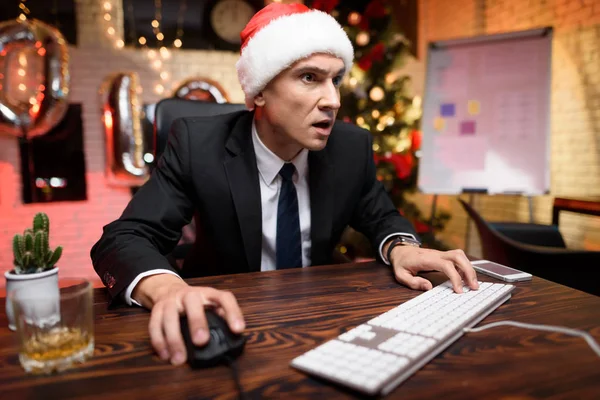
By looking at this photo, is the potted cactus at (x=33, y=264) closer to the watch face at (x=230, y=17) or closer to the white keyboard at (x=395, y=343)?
the white keyboard at (x=395, y=343)

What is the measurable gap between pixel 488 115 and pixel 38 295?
2685mm

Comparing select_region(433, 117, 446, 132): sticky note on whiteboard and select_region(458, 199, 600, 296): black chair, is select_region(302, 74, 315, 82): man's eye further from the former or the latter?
select_region(433, 117, 446, 132): sticky note on whiteboard

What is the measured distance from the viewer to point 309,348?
0.61 m

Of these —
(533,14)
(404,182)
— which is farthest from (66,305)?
(533,14)

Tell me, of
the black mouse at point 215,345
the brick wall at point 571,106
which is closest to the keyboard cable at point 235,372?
the black mouse at point 215,345

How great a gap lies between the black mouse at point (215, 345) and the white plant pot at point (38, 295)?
0.17 meters

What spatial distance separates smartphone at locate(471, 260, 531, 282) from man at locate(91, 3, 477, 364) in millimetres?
157

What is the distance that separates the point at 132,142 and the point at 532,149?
2.88m

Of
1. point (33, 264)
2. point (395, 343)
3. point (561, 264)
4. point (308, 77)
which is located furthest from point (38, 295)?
point (561, 264)

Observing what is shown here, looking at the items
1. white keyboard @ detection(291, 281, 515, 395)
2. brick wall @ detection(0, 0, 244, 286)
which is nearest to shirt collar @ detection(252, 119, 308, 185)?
white keyboard @ detection(291, 281, 515, 395)

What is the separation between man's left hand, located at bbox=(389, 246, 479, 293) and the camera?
0.84 meters

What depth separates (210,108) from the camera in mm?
1551

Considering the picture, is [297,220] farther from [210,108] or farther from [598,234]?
[598,234]

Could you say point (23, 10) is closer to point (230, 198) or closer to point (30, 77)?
point (30, 77)
